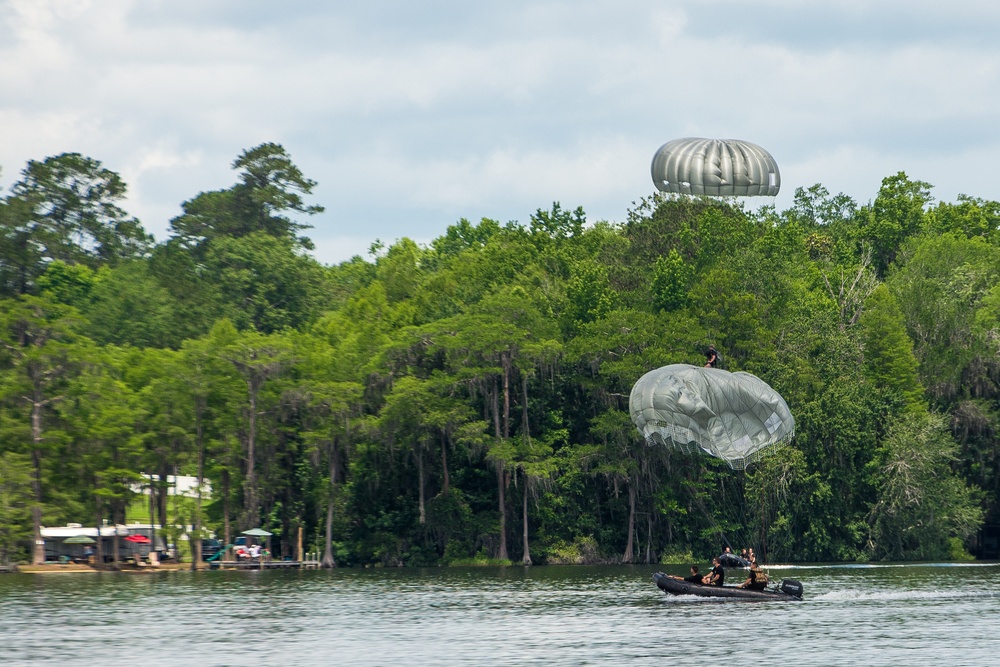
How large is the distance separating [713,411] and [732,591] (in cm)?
1073

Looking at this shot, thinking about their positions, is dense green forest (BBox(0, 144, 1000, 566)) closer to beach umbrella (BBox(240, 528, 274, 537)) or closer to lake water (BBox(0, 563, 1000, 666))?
beach umbrella (BBox(240, 528, 274, 537))

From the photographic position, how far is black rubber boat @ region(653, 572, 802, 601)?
5825 centimetres

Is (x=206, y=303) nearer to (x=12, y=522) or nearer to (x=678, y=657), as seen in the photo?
(x=12, y=522)

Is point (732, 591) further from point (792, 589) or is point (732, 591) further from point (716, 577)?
point (792, 589)

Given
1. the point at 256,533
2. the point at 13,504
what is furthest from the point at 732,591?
the point at 13,504

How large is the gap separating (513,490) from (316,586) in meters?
20.9

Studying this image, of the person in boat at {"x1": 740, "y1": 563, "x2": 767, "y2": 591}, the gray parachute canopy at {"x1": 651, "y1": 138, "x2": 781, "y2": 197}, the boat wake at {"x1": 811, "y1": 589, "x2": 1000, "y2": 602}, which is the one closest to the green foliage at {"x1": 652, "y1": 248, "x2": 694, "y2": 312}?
the gray parachute canopy at {"x1": 651, "y1": 138, "x2": 781, "y2": 197}

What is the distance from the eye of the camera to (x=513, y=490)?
90250mm

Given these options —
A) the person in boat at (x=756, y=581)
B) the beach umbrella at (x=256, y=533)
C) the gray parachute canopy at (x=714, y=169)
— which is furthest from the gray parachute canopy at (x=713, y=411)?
the gray parachute canopy at (x=714, y=169)

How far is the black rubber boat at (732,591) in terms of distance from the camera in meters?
58.2

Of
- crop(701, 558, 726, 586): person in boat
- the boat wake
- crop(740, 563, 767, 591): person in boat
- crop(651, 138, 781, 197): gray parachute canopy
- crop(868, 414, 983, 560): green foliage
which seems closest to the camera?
crop(740, 563, 767, 591): person in boat

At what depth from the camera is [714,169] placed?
378ft

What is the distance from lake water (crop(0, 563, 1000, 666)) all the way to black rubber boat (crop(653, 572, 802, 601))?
1.45 feet

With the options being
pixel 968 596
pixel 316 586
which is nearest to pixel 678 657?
pixel 968 596
